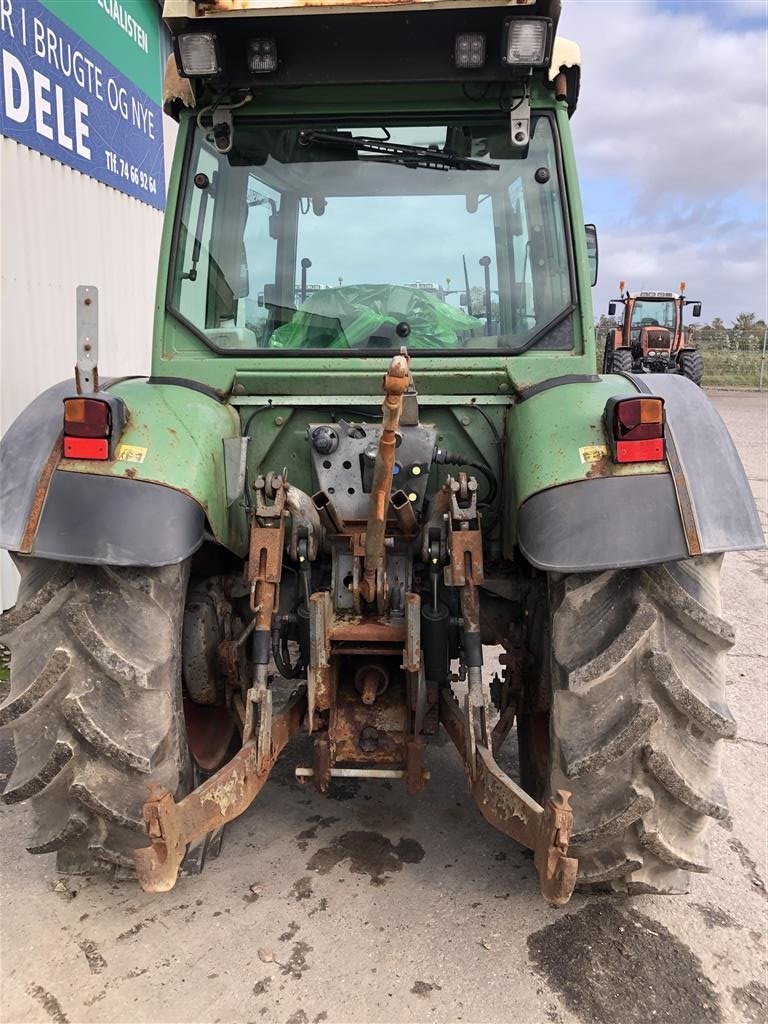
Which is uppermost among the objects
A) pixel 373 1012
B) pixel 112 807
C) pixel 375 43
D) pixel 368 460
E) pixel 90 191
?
pixel 90 191

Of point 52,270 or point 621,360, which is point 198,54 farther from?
point 621,360

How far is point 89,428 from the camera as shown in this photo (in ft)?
7.98

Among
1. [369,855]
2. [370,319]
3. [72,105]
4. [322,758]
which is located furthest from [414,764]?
[72,105]

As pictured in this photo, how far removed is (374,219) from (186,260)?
29.8 inches

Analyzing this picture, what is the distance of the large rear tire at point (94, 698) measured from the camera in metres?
2.42

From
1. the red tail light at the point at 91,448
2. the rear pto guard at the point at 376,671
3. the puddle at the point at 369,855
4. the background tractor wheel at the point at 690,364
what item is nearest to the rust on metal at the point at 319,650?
the rear pto guard at the point at 376,671

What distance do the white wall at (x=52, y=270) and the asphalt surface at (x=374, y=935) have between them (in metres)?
3.23

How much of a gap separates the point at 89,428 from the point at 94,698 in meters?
0.80

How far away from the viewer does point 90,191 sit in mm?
6977

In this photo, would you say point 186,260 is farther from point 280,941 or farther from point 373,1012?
point 373,1012

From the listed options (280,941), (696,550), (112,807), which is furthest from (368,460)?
(280,941)

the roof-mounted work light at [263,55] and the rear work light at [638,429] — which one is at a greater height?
the roof-mounted work light at [263,55]

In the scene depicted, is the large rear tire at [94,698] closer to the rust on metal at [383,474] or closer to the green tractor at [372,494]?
the green tractor at [372,494]

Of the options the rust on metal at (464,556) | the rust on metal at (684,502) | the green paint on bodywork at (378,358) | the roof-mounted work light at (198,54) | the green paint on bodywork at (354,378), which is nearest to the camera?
the rust on metal at (684,502)
